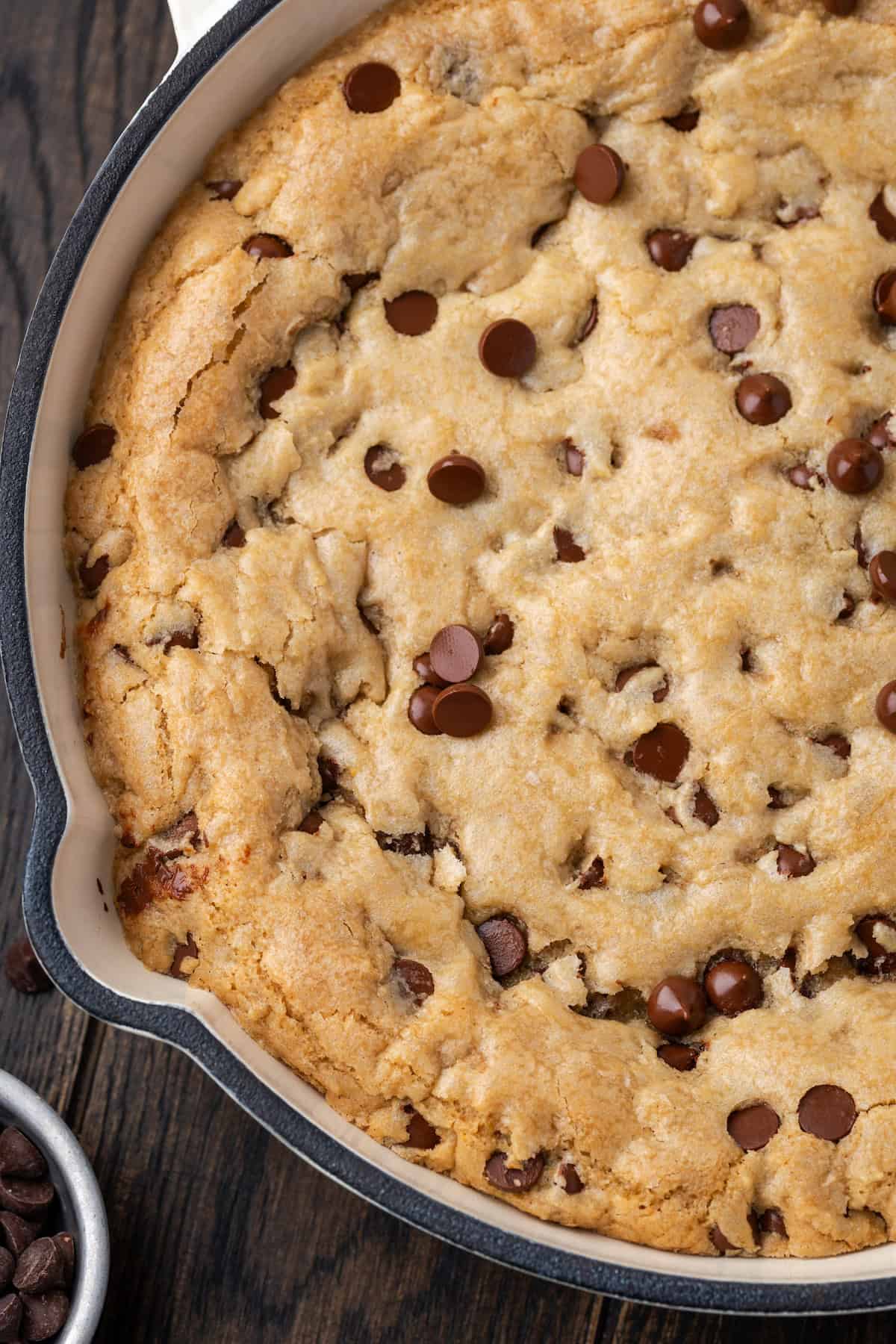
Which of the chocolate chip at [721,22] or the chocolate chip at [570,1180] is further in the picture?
the chocolate chip at [721,22]

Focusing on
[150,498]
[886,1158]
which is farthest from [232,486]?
[886,1158]

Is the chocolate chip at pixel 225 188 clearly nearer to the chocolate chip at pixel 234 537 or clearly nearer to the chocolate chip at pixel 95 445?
the chocolate chip at pixel 95 445

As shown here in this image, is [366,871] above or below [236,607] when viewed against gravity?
below

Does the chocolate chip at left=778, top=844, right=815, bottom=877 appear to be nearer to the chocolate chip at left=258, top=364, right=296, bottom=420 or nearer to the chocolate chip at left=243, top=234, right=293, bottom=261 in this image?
the chocolate chip at left=258, top=364, right=296, bottom=420

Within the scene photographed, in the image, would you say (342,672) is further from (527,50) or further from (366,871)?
(527,50)

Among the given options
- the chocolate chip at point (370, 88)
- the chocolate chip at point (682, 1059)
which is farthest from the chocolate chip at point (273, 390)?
the chocolate chip at point (682, 1059)

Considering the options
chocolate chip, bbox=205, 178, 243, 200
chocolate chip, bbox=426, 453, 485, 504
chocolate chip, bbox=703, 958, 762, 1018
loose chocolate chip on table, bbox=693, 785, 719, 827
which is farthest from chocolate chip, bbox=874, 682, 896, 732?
chocolate chip, bbox=205, 178, 243, 200
